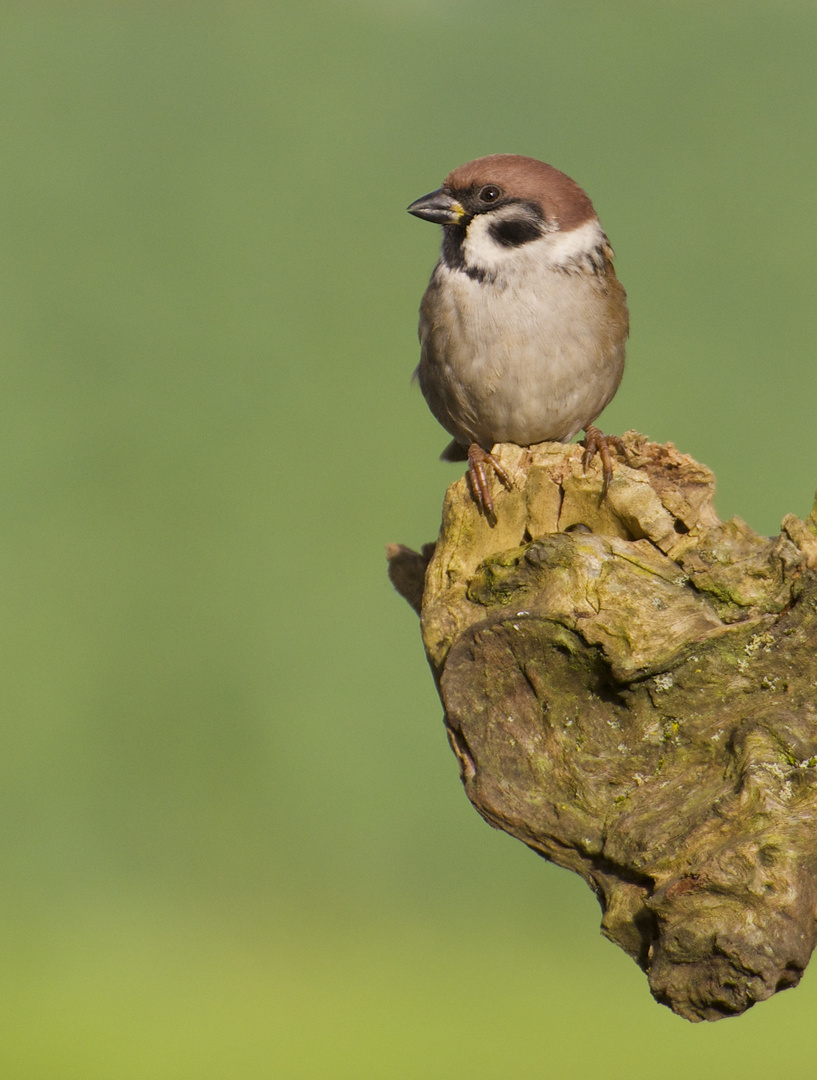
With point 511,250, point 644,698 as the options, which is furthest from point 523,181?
point 644,698

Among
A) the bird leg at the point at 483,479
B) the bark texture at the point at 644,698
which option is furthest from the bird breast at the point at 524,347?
the bark texture at the point at 644,698

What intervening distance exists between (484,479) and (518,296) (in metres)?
0.69

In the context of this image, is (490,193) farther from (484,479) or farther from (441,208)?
(484,479)

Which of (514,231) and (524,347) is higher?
(514,231)

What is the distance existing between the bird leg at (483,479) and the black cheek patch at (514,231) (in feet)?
2.47

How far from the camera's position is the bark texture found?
7.57 feet

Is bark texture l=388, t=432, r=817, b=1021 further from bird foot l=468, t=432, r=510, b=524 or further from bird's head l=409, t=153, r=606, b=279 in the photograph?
bird's head l=409, t=153, r=606, b=279

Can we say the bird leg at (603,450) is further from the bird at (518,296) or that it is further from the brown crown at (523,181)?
the brown crown at (523,181)

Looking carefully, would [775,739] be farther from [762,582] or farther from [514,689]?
[514,689]

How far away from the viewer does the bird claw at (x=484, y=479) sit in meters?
2.83

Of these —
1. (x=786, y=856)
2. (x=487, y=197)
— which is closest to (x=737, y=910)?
(x=786, y=856)

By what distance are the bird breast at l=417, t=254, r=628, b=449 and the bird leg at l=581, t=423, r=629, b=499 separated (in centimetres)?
34

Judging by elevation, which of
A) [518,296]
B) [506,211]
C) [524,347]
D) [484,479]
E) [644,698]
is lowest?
[644,698]

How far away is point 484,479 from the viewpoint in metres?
2.85
